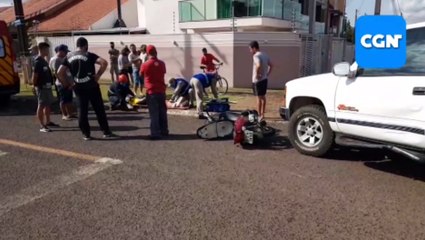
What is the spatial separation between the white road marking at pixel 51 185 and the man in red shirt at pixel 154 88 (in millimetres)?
1439

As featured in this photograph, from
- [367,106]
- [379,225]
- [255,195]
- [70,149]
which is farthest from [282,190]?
[70,149]

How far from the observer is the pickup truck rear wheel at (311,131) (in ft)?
18.3

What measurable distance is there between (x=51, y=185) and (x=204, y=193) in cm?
193

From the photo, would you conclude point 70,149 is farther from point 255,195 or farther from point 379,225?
point 379,225

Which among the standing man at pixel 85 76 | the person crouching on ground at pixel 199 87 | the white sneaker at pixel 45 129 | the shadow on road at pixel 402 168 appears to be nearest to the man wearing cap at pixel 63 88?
the white sneaker at pixel 45 129

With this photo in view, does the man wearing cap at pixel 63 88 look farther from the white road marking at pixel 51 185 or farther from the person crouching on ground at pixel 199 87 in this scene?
the white road marking at pixel 51 185

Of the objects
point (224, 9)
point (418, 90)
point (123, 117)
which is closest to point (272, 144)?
point (418, 90)

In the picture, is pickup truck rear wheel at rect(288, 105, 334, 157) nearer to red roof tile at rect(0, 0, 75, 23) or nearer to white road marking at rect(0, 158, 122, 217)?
white road marking at rect(0, 158, 122, 217)

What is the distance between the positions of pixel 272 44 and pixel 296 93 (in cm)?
942

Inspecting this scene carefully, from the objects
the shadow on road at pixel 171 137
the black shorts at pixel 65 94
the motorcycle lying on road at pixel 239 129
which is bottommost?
the shadow on road at pixel 171 137

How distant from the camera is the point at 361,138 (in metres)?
5.16

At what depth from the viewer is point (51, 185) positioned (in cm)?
486

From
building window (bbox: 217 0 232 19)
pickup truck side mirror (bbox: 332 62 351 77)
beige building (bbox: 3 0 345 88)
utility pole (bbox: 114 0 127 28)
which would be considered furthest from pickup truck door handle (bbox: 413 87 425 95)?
utility pole (bbox: 114 0 127 28)

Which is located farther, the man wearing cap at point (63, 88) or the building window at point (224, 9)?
the building window at point (224, 9)
